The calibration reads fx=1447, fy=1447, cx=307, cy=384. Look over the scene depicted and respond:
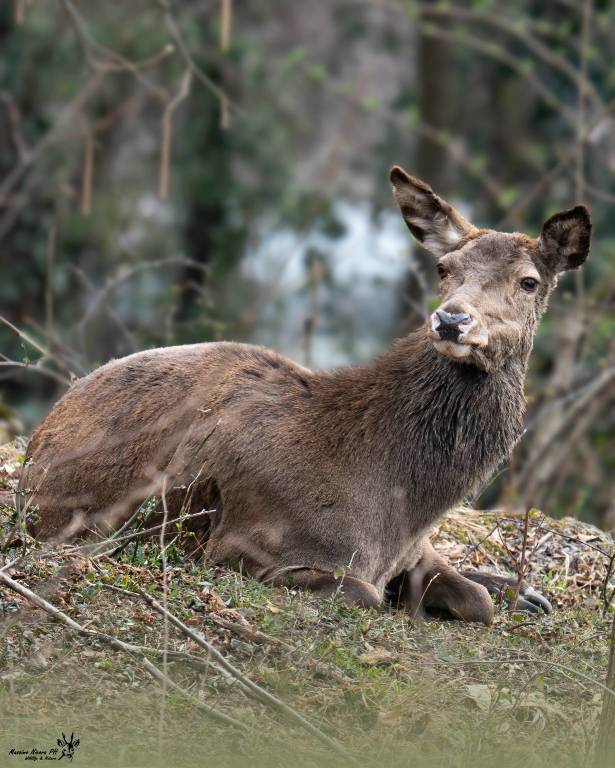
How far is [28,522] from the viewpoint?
7.71 meters

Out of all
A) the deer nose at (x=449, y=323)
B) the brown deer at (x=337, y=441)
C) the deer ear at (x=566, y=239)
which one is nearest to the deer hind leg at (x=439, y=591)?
the brown deer at (x=337, y=441)

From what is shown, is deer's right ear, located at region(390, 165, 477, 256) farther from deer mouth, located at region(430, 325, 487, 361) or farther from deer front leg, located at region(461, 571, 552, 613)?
deer front leg, located at region(461, 571, 552, 613)

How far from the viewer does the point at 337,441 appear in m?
7.55

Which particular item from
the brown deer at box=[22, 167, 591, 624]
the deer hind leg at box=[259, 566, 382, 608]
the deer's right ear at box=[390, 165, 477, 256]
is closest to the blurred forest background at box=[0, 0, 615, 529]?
the deer's right ear at box=[390, 165, 477, 256]

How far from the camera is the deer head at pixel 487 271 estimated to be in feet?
23.8

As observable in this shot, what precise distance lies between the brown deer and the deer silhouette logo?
207cm

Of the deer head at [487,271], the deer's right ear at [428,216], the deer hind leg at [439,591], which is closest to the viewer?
the deer head at [487,271]

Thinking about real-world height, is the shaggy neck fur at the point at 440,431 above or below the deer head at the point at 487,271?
below

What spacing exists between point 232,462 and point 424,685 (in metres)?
2.02

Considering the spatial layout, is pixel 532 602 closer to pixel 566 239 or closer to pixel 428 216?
pixel 566 239

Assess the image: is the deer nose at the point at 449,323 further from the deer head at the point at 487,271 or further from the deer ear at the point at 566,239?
the deer ear at the point at 566,239

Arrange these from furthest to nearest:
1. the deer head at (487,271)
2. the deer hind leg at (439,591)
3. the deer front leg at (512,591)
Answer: the deer front leg at (512,591) < the deer hind leg at (439,591) < the deer head at (487,271)

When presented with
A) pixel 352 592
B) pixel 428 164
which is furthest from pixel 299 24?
pixel 352 592

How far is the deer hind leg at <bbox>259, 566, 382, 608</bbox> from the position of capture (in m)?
6.97
